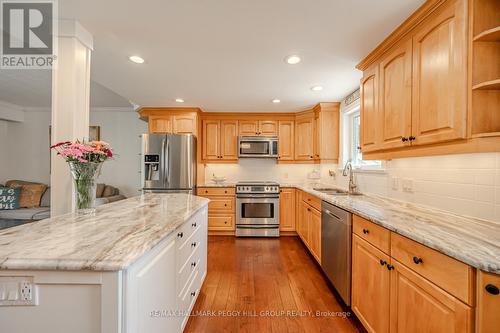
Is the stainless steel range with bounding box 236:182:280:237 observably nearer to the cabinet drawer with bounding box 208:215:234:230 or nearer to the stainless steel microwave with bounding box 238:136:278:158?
the cabinet drawer with bounding box 208:215:234:230

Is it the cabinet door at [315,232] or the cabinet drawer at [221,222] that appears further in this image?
the cabinet drawer at [221,222]

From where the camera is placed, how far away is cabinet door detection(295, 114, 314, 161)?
158 inches

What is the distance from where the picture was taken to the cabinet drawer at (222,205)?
3.95 m

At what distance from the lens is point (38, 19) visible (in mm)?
1573

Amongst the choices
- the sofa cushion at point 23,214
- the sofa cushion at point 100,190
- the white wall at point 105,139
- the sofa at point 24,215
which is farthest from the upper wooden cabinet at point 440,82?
the sofa cushion at point 23,214

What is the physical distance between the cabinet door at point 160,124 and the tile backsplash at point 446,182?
10.5ft

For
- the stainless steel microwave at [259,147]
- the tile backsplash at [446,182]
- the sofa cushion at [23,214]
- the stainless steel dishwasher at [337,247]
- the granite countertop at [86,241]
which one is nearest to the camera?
the granite countertop at [86,241]

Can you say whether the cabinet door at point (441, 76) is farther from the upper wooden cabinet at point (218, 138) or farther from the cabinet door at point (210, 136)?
the cabinet door at point (210, 136)

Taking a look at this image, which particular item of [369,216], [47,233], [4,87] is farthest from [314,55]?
[4,87]

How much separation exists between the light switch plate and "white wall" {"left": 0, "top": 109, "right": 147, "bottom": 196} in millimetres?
4270

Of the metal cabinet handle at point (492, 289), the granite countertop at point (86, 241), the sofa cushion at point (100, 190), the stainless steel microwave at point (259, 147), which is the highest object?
the stainless steel microwave at point (259, 147)

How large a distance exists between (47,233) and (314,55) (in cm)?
232

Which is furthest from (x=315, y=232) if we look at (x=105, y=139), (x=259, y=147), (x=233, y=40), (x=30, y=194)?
(x=30, y=194)

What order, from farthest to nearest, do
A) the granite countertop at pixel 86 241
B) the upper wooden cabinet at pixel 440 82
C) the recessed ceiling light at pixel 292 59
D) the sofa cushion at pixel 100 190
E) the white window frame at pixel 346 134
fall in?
1. the sofa cushion at pixel 100 190
2. the white window frame at pixel 346 134
3. the recessed ceiling light at pixel 292 59
4. the upper wooden cabinet at pixel 440 82
5. the granite countertop at pixel 86 241
